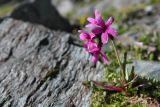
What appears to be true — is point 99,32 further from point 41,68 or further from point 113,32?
point 41,68

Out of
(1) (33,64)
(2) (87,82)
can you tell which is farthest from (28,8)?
(2) (87,82)

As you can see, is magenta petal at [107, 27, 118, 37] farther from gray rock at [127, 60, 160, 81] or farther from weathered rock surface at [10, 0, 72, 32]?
weathered rock surface at [10, 0, 72, 32]

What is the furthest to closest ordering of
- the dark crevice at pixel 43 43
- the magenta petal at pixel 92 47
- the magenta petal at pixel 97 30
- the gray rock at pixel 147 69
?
the dark crevice at pixel 43 43
the gray rock at pixel 147 69
the magenta petal at pixel 92 47
the magenta petal at pixel 97 30

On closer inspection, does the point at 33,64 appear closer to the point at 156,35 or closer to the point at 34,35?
the point at 34,35

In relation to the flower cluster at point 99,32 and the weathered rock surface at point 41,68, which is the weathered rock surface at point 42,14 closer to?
the weathered rock surface at point 41,68

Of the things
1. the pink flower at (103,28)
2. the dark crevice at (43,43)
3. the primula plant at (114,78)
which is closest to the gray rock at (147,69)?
the primula plant at (114,78)
